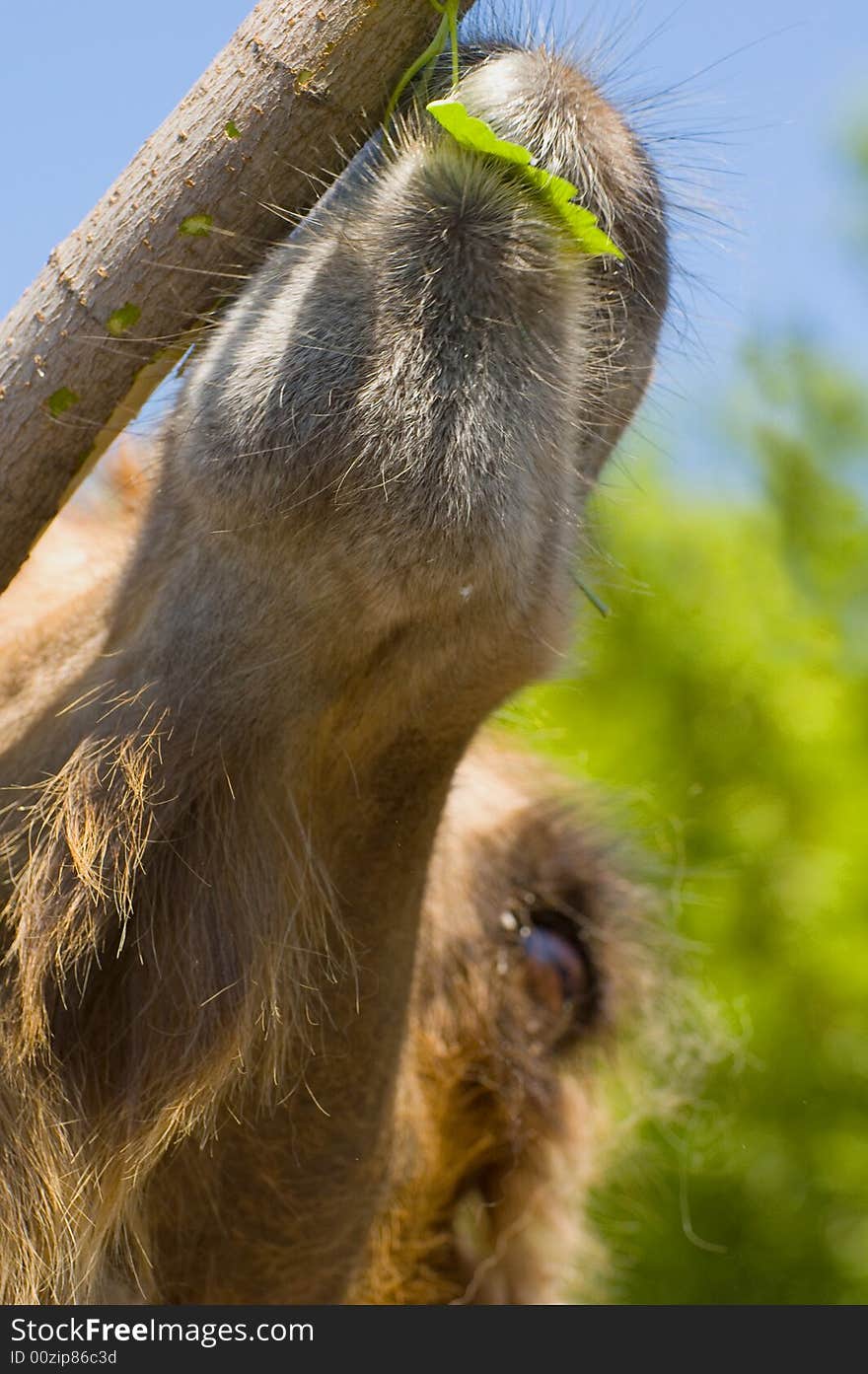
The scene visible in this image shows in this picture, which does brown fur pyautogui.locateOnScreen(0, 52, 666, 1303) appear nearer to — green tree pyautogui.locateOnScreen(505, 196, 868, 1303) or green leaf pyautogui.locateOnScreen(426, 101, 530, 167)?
green leaf pyautogui.locateOnScreen(426, 101, 530, 167)

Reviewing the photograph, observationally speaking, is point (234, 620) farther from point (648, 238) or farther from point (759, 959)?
point (759, 959)

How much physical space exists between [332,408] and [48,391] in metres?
0.24

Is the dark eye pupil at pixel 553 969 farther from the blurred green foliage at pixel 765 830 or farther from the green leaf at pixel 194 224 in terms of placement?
the blurred green foliage at pixel 765 830

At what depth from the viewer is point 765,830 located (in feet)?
13.8

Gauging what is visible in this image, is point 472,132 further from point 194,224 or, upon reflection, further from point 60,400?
point 60,400

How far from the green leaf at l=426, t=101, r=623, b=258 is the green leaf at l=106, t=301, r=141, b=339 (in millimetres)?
253

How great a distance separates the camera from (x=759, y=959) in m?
4.21

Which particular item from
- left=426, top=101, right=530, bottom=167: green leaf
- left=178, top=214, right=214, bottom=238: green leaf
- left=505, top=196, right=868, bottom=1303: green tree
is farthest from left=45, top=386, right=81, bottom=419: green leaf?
left=505, top=196, right=868, bottom=1303: green tree

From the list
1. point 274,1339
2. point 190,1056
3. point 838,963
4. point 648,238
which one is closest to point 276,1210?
point 274,1339

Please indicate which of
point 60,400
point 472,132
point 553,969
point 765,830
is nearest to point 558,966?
point 553,969

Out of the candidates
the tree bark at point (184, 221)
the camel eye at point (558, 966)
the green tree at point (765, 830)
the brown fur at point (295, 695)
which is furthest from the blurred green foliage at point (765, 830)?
the tree bark at point (184, 221)

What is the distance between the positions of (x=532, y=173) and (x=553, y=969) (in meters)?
1.26

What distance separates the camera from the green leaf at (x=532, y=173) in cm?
96

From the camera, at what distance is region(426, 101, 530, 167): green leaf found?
961mm
